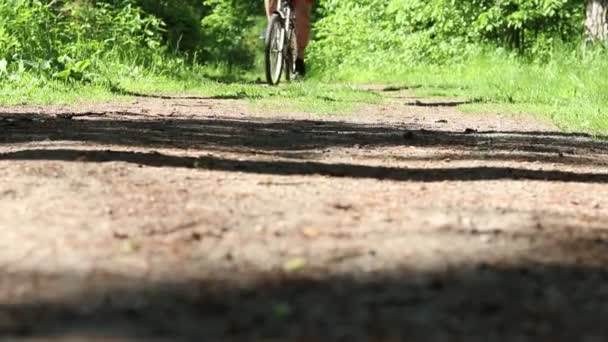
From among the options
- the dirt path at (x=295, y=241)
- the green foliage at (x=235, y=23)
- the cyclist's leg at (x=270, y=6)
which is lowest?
the green foliage at (x=235, y=23)

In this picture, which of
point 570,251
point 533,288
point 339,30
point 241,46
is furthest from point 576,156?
point 241,46

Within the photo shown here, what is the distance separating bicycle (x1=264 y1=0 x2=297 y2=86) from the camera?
13367 mm

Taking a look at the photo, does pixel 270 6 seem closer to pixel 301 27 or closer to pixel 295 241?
pixel 301 27

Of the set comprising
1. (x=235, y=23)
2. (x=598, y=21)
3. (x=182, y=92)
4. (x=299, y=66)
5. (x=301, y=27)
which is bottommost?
(x=235, y=23)

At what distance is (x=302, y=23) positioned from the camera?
47.7 feet

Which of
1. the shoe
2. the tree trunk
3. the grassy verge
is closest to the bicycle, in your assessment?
the shoe

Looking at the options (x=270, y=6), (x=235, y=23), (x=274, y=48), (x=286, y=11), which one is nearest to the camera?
(x=274, y=48)

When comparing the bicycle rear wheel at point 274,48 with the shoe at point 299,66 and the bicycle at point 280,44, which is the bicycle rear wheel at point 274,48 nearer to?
the bicycle at point 280,44

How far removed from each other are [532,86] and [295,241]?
9.73m

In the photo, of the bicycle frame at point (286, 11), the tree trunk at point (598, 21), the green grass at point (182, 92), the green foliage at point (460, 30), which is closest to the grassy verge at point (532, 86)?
the green foliage at point (460, 30)

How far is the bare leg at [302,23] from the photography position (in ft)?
47.4

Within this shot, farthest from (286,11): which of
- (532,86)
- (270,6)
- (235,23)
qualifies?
(235,23)

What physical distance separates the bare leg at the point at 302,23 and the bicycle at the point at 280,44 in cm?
19

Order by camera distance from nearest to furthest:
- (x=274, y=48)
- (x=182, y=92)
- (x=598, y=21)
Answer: (x=182, y=92), (x=274, y=48), (x=598, y=21)
